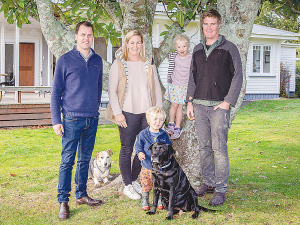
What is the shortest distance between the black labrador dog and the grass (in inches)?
4.7

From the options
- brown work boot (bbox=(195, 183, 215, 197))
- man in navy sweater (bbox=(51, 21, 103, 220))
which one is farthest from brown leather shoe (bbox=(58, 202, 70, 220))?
brown work boot (bbox=(195, 183, 215, 197))

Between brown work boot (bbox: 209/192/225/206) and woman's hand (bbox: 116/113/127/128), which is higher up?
woman's hand (bbox: 116/113/127/128)

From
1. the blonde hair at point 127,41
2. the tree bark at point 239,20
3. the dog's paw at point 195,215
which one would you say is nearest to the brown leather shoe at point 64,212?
the dog's paw at point 195,215

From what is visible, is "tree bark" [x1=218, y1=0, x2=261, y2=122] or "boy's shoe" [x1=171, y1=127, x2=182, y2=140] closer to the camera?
"tree bark" [x1=218, y1=0, x2=261, y2=122]

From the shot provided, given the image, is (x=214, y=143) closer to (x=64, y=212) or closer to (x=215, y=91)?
(x=215, y=91)

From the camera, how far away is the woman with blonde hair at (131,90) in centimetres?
395

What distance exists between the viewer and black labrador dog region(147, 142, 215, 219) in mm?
3568

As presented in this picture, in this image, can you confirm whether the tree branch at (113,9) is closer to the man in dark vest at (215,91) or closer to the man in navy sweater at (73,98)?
the man in navy sweater at (73,98)

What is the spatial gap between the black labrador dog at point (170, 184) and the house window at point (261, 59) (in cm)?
1734

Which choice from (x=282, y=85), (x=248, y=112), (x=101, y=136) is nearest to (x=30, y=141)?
(x=101, y=136)

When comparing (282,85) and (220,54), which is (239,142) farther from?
(282,85)

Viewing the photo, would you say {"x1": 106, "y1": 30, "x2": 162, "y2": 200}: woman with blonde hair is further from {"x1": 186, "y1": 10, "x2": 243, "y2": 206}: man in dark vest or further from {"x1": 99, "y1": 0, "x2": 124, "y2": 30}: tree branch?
{"x1": 99, "y1": 0, "x2": 124, "y2": 30}: tree branch

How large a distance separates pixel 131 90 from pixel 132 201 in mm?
1464

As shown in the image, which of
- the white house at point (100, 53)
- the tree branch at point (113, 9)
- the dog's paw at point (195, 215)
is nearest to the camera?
the dog's paw at point (195, 215)
